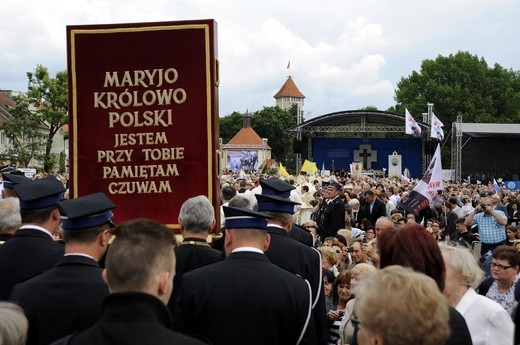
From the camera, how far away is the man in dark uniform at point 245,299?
4.06 m

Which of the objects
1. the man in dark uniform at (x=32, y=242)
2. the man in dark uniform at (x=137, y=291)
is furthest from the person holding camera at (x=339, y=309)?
the man in dark uniform at (x=137, y=291)

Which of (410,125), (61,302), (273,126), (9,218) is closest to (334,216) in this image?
(9,218)

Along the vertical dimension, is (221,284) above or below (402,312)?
below

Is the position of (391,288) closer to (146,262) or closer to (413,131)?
(146,262)

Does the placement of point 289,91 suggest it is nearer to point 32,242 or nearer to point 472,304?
point 32,242

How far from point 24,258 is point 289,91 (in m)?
159

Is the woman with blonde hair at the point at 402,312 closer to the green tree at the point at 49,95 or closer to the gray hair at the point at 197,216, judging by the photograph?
the gray hair at the point at 197,216

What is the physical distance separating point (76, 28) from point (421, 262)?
14.4 ft

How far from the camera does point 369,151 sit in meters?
52.9

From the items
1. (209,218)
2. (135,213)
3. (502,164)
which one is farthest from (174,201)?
(502,164)

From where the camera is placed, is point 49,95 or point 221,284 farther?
point 49,95

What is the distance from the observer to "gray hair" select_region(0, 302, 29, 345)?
3035 mm

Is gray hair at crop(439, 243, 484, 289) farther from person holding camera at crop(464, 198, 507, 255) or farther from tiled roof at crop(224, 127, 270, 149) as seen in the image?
tiled roof at crop(224, 127, 270, 149)

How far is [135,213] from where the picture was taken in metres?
6.80
